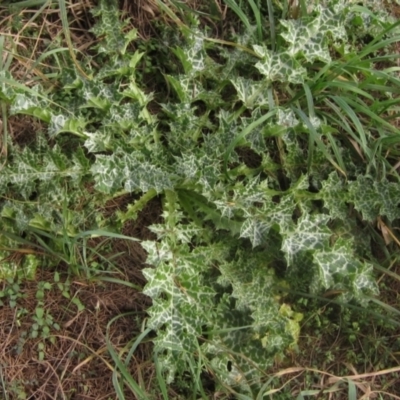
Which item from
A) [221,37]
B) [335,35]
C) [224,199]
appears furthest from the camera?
[221,37]

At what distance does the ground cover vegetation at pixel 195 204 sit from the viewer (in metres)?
2.18

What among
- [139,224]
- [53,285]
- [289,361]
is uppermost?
[139,224]

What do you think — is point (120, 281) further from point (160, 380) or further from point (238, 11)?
point (238, 11)

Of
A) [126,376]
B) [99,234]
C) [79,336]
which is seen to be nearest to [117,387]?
[126,376]

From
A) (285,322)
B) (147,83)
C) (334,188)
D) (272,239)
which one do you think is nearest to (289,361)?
(285,322)

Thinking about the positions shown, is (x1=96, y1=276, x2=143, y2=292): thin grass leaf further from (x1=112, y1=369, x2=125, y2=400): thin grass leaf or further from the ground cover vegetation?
Answer: (x1=112, y1=369, x2=125, y2=400): thin grass leaf

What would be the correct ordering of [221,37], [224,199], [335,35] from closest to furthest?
[224,199] < [335,35] < [221,37]

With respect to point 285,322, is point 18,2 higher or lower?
higher

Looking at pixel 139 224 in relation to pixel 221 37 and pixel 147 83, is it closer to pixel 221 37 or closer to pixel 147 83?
pixel 147 83

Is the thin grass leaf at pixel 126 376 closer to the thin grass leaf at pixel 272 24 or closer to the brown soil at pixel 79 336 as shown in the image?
the brown soil at pixel 79 336

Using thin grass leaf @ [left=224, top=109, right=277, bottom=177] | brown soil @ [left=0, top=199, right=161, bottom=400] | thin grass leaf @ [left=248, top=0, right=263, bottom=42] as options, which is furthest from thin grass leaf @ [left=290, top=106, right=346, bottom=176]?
brown soil @ [left=0, top=199, right=161, bottom=400]

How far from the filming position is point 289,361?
239 centimetres

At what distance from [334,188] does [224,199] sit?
1.41 feet

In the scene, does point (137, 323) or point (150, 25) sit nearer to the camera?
point (137, 323)
